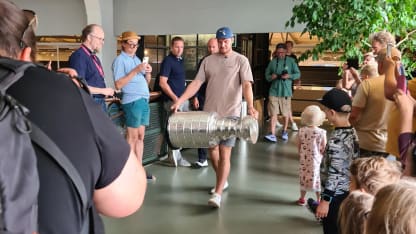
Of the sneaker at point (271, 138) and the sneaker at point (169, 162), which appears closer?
the sneaker at point (169, 162)

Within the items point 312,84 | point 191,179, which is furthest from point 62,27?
point 312,84

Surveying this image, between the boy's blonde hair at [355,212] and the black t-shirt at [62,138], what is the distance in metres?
1.00

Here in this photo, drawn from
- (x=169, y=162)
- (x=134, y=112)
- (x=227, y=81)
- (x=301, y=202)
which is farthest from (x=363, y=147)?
(x=169, y=162)

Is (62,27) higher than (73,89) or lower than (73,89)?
higher

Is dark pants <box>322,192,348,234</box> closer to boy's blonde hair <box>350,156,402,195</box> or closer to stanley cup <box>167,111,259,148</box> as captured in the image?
boy's blonde hair <box>350,156,402,195</box>

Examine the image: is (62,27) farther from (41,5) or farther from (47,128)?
(47,128)

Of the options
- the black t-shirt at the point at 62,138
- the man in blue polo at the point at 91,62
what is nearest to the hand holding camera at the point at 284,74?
the man in blue polo at the point at 91,62

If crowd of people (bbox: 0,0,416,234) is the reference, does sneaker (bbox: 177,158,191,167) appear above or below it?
below

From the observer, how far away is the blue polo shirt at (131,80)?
13.9 ft

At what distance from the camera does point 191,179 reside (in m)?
4.65

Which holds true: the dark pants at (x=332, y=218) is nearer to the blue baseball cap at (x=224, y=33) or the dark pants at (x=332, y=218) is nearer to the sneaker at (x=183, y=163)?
the blue baseball cap at (x=224, y=33)

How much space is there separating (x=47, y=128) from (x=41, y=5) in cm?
834

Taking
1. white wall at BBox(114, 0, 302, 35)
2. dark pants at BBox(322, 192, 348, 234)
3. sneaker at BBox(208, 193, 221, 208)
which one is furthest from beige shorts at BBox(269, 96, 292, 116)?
dark pants at BBox(322, 192, 348, 234)

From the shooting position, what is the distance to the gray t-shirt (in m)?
3.78
